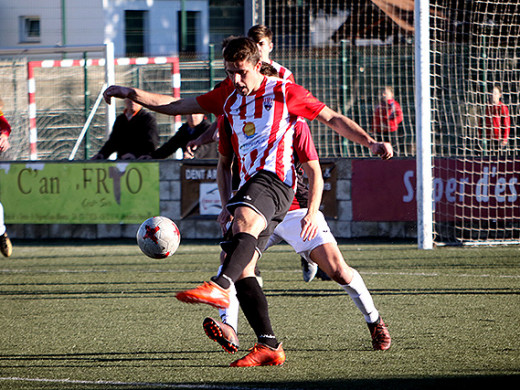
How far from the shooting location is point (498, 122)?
12039mm

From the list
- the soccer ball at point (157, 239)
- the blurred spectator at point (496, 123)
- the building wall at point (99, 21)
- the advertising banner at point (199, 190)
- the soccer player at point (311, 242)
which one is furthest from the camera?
the building wall at point (99, 21)

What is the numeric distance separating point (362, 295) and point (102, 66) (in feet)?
34.0

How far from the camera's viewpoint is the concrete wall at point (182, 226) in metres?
11.7

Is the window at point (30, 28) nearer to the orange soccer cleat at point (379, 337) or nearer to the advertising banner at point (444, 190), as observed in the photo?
the advertising banner at point (444, 190)

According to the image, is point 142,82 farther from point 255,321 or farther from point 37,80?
point 255,321

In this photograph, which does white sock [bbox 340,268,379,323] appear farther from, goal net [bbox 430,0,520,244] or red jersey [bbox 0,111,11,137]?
goal net [bbox 430,0,520,244]

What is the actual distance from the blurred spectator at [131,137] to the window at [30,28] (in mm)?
13547

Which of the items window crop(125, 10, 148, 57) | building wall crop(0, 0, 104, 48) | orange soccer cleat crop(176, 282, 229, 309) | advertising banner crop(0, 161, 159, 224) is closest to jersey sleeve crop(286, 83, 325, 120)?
orange soccer cleat crop(176, 282, 229, 309)

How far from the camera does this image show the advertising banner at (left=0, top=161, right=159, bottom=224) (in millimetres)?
12250

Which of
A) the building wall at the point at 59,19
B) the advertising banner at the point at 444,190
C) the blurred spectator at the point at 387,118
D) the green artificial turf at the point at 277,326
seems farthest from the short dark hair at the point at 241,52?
the building wall at the point at 59,19

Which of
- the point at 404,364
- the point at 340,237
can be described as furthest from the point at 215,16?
the point at 404,364

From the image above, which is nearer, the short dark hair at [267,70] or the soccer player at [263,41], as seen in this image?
the short dark hair at [267,70]

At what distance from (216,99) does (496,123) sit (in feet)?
26.3

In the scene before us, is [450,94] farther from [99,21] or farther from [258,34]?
[99,21]
